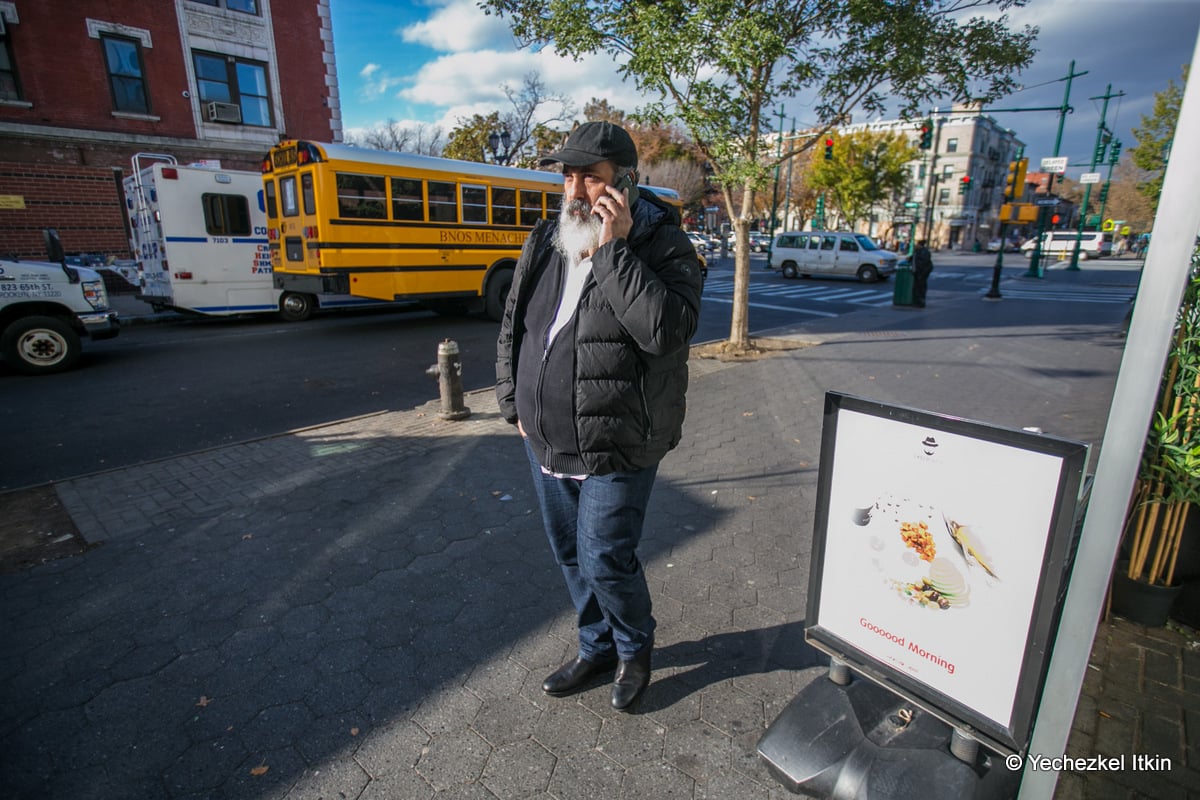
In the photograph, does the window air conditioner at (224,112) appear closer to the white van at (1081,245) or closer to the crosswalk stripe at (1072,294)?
the crosswalk stripe at (1072,294)

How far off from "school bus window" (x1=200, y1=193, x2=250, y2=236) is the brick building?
7.11 m

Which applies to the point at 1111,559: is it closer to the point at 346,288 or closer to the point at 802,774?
the point at 802,774

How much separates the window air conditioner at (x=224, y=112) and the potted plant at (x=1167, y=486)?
2187 centimetres

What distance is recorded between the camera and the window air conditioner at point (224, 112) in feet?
58.3

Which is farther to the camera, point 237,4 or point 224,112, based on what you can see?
point 237,4

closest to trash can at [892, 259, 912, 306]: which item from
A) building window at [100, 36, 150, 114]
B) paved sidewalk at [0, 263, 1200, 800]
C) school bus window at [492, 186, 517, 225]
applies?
school bus window at [492, 186, 517, 225]

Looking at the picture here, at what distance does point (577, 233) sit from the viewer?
2107 mm

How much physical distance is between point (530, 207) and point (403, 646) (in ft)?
38.5

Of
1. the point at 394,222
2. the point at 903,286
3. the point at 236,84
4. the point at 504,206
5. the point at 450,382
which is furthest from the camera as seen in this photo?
the point at 236,84

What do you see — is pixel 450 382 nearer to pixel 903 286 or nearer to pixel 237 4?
pixel 903 286

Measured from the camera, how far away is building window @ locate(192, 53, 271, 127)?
1777 centimetres

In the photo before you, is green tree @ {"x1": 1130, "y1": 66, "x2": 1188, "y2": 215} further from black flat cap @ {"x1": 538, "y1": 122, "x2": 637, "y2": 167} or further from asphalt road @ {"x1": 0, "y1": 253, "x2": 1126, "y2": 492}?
black flat cap @ {"x1": 538, "y1": 122, "x2": 637, "y2": 167}

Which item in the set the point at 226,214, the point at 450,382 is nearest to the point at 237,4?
the point at 226,214

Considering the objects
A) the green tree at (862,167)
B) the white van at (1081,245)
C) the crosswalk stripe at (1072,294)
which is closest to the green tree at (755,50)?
the crosswalk stripe at (1072,294)
